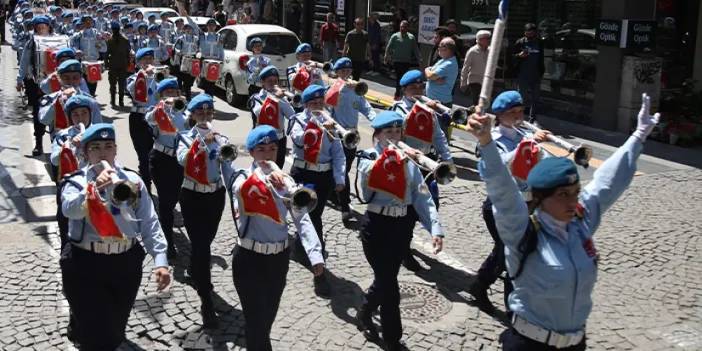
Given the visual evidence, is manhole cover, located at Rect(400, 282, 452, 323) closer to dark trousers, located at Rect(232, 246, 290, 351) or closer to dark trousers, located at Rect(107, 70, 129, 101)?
dark trousers, located at Rect(232, 246, 290, 351)

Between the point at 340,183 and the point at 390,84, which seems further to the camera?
the point at 390,84

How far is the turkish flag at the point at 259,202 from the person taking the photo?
17.4 ft

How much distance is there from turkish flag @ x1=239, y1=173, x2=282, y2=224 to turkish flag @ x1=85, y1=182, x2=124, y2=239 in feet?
2.95

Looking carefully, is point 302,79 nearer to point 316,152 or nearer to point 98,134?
point 316,152

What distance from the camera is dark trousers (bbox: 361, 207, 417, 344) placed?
5.93 m

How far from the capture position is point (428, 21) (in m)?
19.4

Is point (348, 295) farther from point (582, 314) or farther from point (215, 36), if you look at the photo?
point (215, 36)

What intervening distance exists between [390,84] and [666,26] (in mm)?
7220

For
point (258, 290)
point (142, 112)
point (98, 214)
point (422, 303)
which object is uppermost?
point (142, 112)

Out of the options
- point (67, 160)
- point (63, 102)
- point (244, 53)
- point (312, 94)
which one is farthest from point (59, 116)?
point (244, 53)

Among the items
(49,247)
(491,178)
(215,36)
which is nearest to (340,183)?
(49,247)

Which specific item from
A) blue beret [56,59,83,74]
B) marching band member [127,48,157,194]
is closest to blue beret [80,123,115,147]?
blue beret [56,59,83,74]

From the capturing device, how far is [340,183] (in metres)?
7.62

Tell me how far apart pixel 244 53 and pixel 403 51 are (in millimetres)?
3617
